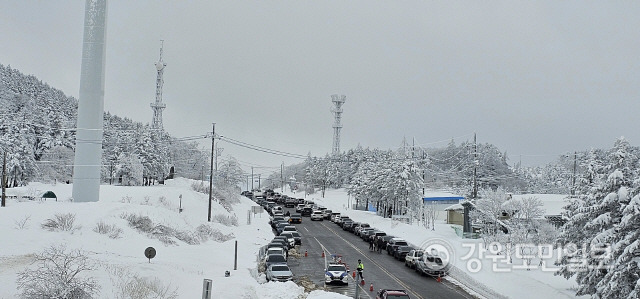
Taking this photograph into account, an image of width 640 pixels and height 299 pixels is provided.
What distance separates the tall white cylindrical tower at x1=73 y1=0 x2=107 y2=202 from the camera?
134ft

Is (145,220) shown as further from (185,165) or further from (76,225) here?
(185,165)

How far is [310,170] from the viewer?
16900cm

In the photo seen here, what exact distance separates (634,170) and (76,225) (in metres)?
31.5

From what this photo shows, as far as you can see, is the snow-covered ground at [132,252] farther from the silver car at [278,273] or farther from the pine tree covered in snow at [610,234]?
the pine tree covered in snow at [610,234]

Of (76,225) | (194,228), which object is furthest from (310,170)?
(76,225)

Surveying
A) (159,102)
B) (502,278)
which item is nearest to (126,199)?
(502,278)

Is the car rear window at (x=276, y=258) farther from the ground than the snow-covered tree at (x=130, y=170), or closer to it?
closer to it

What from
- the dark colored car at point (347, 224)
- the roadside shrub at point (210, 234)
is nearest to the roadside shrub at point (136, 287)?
the roadside shrub at point (210, 234)

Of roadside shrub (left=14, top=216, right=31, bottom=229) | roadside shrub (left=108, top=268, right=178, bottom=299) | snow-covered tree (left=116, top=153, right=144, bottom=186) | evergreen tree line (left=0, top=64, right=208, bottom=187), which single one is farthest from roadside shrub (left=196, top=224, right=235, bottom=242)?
snow-covered tree (left=116, top=153, right=144, bottom=186)

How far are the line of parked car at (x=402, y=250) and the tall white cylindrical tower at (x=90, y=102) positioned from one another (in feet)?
81.4

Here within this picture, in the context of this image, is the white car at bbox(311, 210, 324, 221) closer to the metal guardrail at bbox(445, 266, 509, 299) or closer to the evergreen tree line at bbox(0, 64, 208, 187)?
the evergreen tree line at bbox(0, 64, 208, 187)

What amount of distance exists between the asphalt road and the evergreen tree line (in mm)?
35795

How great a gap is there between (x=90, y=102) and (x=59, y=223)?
12.0 meters

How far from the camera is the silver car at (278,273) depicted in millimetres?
29094
